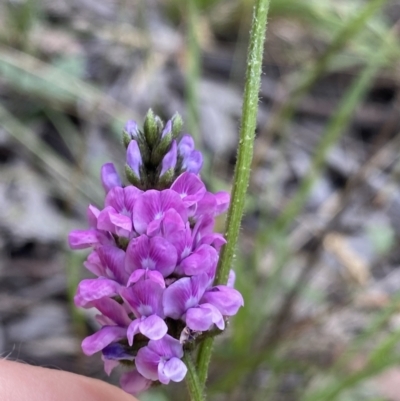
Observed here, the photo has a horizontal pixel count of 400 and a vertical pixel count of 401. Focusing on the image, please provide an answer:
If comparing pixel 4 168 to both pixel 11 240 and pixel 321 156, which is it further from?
pixel 321 156

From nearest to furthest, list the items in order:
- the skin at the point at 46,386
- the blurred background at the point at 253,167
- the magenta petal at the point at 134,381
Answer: the magenta petal at the point at 134,381 < the skin at the point at 46,386 < the blurred background at the point at 253,167

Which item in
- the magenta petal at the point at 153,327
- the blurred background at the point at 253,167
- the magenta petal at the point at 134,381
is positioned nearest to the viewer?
the magenta petal at the point at 153,327

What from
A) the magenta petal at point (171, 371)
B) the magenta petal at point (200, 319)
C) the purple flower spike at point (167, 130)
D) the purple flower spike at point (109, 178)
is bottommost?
the magenta petal at point (171, 371)

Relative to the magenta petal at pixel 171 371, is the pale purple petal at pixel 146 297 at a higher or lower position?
higher

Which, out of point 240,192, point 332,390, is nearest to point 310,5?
point 332,390

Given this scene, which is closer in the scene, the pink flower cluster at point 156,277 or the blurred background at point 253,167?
the pink flower cluster at point 156,277

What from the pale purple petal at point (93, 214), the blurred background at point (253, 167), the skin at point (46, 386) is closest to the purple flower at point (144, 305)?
the pale purple petal at point (93, 214)

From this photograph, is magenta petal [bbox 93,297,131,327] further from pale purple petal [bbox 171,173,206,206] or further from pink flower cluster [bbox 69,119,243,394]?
pale purple petal [bbox 171,173,206,206]

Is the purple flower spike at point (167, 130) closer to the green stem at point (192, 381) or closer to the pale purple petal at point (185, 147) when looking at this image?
the pale purple petal at point (185, 147)
